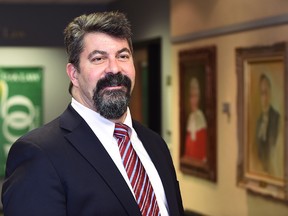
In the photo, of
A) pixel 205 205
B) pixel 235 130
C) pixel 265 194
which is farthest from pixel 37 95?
pixel 265 194

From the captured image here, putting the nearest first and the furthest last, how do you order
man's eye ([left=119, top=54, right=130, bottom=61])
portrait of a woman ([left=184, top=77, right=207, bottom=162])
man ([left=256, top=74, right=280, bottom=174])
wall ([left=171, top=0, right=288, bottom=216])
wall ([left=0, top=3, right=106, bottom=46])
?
1. man's eye ([left=119, top=54, right=130, bottom=61])
2. man ([left=256, top=74, right=280, bottom=174])
3. wall ([left=171, top=0, right=288, bottom=216])
4. portrait of a woman ([left=184, top=77, right=207, bottom=162])
5. wall ([left=0, top=3, right=106, bottom=46])

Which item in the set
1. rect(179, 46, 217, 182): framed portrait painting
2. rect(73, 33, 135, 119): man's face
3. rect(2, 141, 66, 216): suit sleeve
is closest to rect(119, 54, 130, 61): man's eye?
rect(73, 33, 135, 119): man's face

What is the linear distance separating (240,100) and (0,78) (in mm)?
3598

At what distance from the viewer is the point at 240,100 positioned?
4246 mm

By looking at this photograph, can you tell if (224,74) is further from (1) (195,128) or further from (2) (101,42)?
(2) (101,42)

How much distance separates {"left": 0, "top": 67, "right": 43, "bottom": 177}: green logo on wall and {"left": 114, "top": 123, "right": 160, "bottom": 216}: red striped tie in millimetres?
5514

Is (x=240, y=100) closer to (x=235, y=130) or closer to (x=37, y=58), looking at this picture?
(x=235, y=130)

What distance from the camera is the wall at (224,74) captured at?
3924 mm

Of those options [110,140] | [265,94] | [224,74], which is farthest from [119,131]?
[224,74]

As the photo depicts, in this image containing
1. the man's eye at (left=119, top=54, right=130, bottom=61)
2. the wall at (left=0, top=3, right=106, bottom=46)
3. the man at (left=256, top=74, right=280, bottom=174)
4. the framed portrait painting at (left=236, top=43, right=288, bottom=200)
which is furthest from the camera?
the wall at (left=0, top=3, right=106, bottom=46)

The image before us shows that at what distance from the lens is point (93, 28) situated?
1625 mm

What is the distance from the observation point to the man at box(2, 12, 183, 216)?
1550 mm

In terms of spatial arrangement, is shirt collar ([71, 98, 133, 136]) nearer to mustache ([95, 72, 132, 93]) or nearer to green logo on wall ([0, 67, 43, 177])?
mustache ([95, 72, 132, 93])

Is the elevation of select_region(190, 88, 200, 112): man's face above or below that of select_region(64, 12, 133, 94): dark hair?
below
